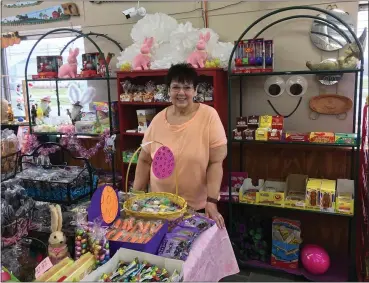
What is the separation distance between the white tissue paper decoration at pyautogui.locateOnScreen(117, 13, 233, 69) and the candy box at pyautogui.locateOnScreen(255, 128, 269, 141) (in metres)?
0.60

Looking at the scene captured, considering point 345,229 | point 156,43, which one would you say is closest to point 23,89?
point 156,43

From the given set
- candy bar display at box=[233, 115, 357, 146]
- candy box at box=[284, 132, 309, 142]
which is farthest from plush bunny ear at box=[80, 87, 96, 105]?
candy box at box=[284, 132, 309, 142]

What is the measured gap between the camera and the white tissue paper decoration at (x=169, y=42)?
2.99 metres

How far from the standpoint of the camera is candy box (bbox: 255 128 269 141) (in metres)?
2.77

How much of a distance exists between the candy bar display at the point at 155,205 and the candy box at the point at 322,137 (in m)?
1.36

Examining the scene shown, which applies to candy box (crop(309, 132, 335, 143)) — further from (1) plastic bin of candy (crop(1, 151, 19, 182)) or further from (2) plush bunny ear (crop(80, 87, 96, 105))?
(2) plush bunny ear (crop(80, 87, 96, 105))

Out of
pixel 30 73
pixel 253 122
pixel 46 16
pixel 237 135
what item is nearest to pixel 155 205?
pixel 237 135

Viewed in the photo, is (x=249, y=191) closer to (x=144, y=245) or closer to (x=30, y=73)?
(x=144, y=245)

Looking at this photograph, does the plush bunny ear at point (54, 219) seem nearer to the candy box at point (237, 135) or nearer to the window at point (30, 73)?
the candy box at point (237, 135)

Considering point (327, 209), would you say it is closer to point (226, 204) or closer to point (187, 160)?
point (226, 204)

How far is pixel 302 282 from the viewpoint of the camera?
2.75 m

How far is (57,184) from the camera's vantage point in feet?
5.78

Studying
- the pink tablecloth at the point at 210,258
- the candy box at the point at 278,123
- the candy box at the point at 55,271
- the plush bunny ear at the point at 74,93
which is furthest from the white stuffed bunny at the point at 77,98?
the candy box at the point at 55,271

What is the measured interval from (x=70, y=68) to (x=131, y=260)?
8.65 feet
